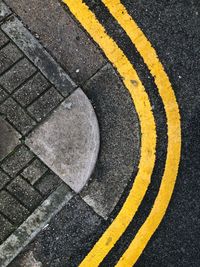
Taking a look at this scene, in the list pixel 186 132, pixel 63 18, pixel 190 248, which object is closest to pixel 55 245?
pixel 190 248

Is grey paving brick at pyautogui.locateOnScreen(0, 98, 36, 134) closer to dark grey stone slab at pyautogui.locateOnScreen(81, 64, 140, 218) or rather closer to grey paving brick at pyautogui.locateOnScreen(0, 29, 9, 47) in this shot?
grey paving brick at pyautogui.locateOnScreen(0, 29, 9, 47)

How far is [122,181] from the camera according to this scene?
11.9 feet

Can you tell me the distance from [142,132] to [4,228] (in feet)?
4.29

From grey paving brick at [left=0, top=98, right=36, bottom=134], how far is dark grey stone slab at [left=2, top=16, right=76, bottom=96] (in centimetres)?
33

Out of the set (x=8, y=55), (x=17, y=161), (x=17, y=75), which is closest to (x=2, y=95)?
(x=17, y=75)

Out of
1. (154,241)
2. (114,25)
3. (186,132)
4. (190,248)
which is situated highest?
(114,25)

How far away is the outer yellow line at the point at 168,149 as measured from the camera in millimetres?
3602

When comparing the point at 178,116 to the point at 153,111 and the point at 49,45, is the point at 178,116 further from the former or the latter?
the point at 49,45

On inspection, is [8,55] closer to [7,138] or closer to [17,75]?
[17,75]

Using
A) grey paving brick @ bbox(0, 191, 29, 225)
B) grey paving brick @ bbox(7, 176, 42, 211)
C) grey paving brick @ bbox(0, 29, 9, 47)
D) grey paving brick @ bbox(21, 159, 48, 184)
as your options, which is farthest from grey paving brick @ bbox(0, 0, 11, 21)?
grey paving brick @ bbox(0, 191, 29, 225)

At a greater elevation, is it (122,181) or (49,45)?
(49,45)

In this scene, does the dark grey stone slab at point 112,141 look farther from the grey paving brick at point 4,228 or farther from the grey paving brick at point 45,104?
the grey paving brick at point 4,228

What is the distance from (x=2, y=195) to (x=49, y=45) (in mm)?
1209

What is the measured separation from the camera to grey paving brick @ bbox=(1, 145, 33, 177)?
3.43 meters
